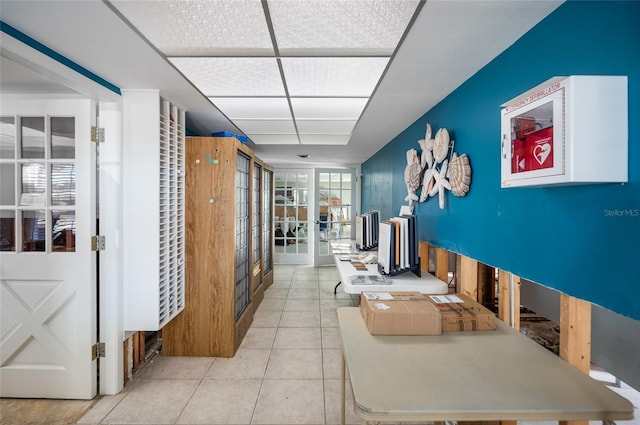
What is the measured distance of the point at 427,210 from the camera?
2717mm

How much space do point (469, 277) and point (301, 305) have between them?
8.40 feet

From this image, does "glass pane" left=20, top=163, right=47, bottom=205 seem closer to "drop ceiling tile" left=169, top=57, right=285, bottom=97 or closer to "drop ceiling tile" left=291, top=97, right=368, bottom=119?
"drop ceiling tile" left=169, top=57, right=285, bottom=97

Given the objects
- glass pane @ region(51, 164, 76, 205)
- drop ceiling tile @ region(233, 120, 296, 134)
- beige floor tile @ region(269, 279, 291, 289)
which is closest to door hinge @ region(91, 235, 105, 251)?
glass pane @ region(51, 164, 76, 205)

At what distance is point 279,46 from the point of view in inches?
63.5

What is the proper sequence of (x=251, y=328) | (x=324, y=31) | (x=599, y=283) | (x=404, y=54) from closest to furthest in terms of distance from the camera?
(x=599, y=283) < (x=324, y=31) < (x=404, y=54) < (x=251, y=328)

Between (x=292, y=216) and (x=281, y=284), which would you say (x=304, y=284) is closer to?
(x=281, y=284)

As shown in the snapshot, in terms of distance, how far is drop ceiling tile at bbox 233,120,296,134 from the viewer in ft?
10.4

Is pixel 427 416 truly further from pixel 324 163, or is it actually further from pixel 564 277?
pixel 324 163

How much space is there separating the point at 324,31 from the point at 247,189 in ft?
7.53

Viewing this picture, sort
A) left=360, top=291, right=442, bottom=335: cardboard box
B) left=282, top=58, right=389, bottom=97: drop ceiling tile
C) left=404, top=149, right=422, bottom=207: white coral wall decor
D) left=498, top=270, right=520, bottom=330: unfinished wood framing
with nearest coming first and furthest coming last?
1. left=360, top=291, right=442, bottom=335: cardboard box
2. left=498, top=270, right=520, bottom=330: unfinished wood framing
3. left=282, top=58, right=389, bottom=97: drop ceiling tile
4. left=404, top=149, right=422, bottom=207: white coral wall decor

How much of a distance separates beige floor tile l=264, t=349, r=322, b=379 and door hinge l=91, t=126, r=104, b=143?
92.0 inches

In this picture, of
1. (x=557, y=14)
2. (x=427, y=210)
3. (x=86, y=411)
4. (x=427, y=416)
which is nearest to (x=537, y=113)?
(x=557, y=14)

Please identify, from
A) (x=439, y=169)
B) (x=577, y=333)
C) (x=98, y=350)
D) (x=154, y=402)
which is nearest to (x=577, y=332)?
(x=577, y=333)

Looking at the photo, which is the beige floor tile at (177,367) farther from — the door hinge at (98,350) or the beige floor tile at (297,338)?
the beige floor tile at (297,338)
